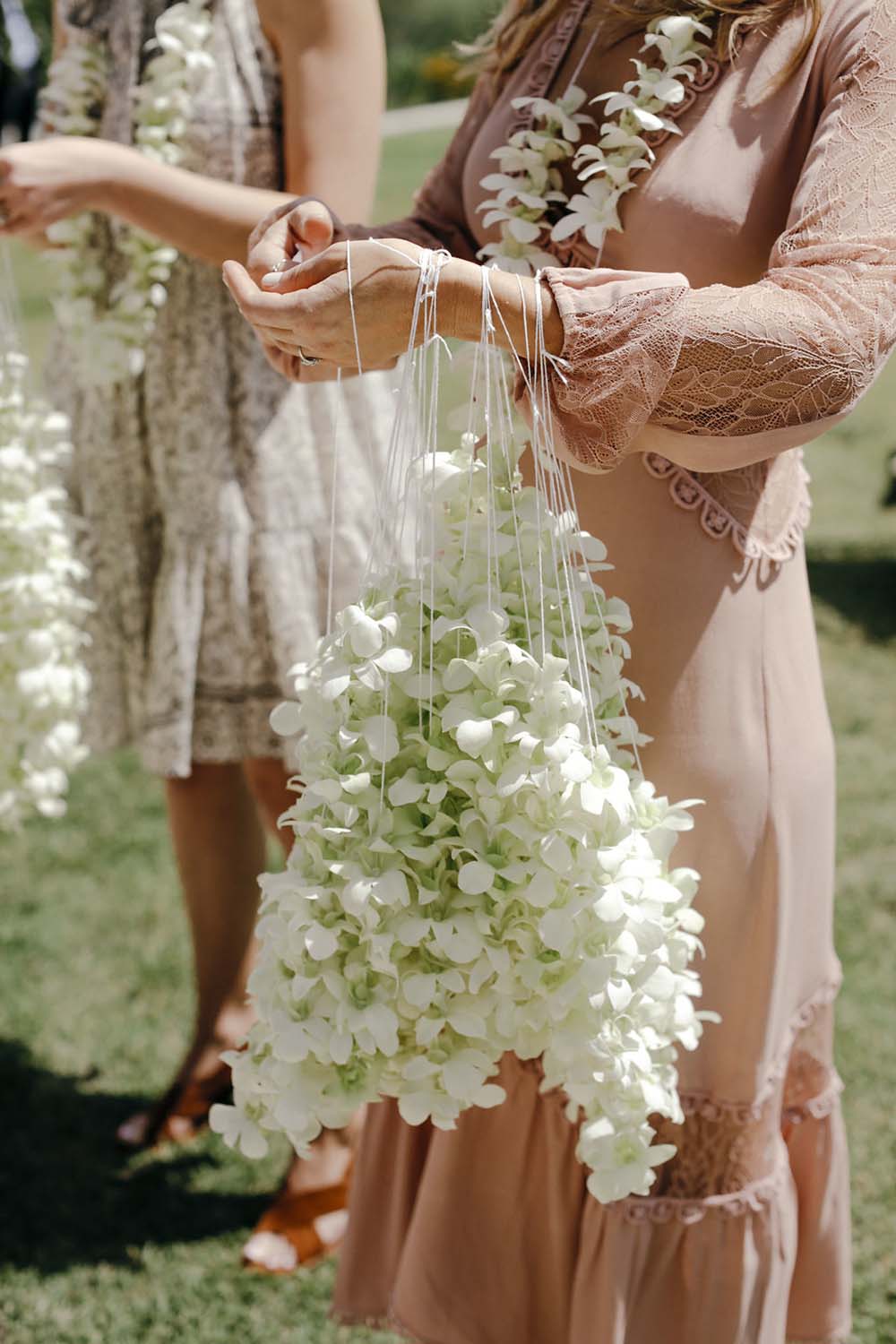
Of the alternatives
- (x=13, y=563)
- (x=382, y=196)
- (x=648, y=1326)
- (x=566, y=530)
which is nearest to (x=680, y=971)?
(x=566, y=530)

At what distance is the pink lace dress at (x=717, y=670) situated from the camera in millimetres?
1258

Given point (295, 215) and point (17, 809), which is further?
point (17, 809)

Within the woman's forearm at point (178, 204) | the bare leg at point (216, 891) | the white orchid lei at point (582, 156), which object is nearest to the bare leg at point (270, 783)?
the bare leg at point (216, 891)

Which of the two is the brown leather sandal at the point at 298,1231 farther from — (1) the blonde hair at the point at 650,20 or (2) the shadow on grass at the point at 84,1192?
(1) the blonde hair at the point at 650,20

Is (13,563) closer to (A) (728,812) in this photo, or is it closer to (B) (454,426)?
(B) (454,426)

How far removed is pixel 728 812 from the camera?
1.57 m

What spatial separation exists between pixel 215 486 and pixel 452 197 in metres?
0.81

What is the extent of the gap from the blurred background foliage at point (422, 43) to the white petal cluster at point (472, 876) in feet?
53.5

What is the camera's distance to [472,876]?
1210 millimetres

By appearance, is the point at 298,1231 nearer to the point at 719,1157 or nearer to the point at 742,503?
the point at 719,1157

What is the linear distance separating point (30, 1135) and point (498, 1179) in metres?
1.44

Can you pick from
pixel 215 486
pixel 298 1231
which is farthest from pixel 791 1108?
pixel 215 486

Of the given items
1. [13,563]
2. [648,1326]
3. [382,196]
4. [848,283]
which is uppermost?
[382,196]

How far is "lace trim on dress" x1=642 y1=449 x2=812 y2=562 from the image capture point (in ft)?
5.00
